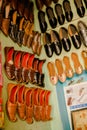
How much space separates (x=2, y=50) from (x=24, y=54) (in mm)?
248

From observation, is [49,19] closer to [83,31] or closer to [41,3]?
[41,3]

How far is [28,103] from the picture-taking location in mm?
2080

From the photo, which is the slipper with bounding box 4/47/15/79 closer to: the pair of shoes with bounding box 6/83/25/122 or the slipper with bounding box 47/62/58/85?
the pair of shoes with bounding box 6/83/25/122

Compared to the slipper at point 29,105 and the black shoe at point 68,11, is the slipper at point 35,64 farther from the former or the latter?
the black shoe at point 68,11

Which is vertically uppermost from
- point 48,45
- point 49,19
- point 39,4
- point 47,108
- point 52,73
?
point 39,4

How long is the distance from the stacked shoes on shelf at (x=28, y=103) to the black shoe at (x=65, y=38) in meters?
0.41

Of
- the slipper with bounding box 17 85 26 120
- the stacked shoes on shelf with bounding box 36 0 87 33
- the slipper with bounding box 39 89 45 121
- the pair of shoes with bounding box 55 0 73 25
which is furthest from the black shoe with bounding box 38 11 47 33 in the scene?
the slipper with bounding box 17 85 26 120

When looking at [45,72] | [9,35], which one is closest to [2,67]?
[9,35]

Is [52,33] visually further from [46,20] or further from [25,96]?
[25,96]

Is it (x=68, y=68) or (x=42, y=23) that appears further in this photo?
(x=42, y=23)

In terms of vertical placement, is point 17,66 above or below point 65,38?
below

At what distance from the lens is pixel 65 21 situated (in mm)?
2439

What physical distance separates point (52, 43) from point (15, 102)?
0.72 m

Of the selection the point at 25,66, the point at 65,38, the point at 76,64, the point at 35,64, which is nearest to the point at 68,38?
the point at 65,38
